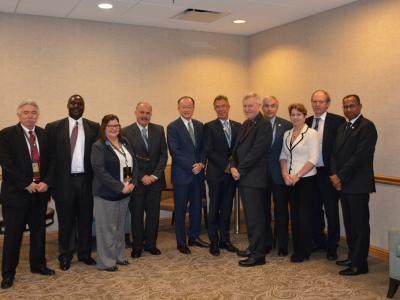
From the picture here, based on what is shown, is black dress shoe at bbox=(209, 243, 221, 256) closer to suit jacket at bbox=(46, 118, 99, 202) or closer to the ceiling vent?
suit jacket at bbox=(46, 118, 99, 202)

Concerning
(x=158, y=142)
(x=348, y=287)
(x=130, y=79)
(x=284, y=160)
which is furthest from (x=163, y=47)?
(x=348, y=287)

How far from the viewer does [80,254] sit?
4.78 metres

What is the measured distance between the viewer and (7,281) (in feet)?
13.5

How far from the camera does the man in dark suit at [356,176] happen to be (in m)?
4.24

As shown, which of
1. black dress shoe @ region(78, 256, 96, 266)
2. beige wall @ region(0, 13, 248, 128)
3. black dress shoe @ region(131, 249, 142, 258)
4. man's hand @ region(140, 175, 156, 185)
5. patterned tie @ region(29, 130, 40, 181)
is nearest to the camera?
patterned tie @ region(29, 130, 40, 181)

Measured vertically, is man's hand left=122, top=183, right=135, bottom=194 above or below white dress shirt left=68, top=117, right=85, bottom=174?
below

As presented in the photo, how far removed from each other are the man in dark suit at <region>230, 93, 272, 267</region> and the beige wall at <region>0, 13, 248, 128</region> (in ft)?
7.75

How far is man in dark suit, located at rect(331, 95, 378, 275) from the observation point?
13.9ft

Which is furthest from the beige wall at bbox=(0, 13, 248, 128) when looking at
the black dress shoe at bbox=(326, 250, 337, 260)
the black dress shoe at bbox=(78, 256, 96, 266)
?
the black dress shoe at bbox=(326, 250, 337, 260)

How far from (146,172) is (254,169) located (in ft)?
3.72

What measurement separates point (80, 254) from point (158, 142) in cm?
138

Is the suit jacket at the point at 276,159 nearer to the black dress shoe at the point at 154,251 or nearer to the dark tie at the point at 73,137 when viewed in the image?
the black dress shoe at the point at 154,251

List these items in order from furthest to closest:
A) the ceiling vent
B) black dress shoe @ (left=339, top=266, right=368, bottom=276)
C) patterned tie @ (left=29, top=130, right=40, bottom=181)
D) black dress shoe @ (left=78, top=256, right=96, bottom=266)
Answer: the ceiling vent → black dress shoe @ (left=78, top=256, right=96, bottom=266) → black dress shoe @ (left=339, top=266, right=368, bottom=276) → patterned tie @ (left=29, top=130, right=40, bottom=181)

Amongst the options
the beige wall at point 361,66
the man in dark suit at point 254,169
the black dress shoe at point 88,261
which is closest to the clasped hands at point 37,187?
the black dress shoe at point 88,261
